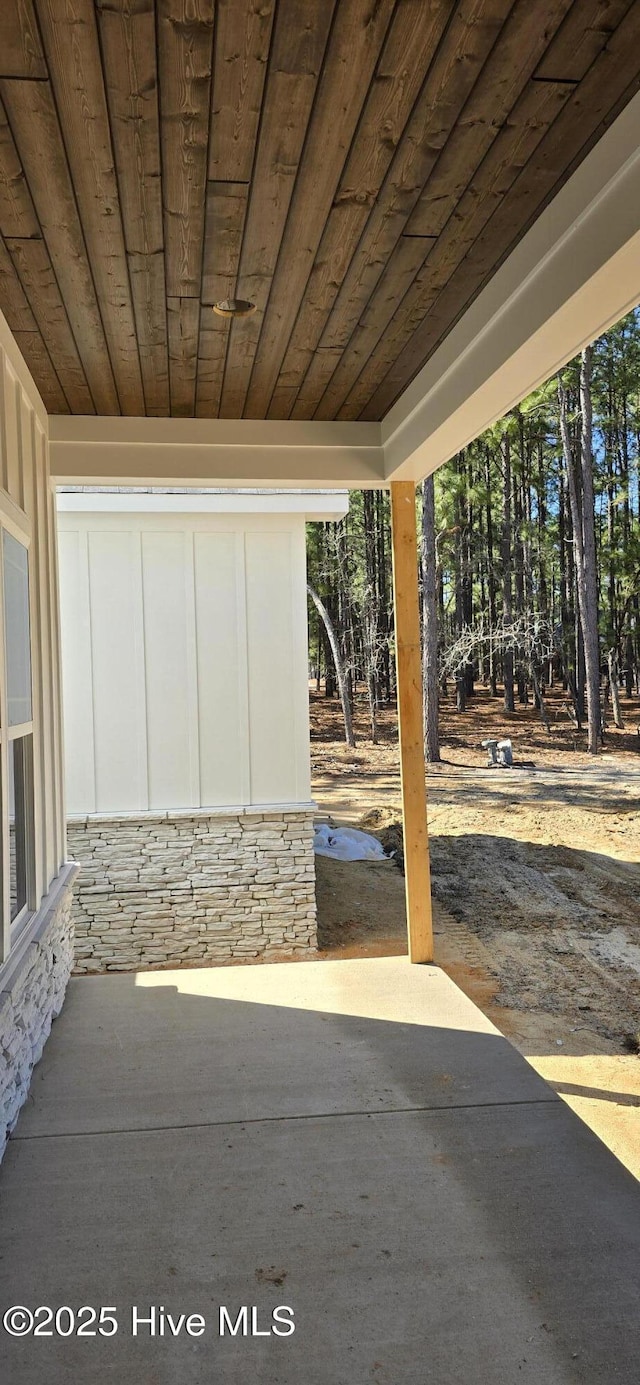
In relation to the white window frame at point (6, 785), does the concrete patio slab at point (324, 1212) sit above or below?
below

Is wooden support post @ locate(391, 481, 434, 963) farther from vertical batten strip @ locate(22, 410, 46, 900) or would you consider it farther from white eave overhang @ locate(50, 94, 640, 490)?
vertical batten strip @ locate(22, 410, 46, 900)

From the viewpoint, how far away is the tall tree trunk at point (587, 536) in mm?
15719

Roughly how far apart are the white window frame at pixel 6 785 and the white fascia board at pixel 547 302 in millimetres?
1769

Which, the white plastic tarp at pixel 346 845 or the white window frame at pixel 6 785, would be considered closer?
the white window frame at pixel 6 785

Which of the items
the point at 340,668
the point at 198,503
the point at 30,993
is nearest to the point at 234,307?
the point at 30,993

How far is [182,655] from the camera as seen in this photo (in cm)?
810

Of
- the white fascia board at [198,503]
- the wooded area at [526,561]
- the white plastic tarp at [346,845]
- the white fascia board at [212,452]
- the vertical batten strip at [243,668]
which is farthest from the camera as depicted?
the wooded area at [526,561]

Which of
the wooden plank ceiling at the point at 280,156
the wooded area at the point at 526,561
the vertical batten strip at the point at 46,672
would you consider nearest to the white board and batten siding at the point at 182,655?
the vertical batten strip at the point at 46,672

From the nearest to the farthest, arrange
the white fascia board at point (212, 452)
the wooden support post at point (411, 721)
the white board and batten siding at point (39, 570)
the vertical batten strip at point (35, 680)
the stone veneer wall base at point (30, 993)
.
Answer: the stone veneer wall base at point (30, 993) < the white board and batten siding at point (39, 570) < the vertical batten strip at point (35, 680) < the white fascia board at point (212, 452) < the wooden support post at point (411, 721)

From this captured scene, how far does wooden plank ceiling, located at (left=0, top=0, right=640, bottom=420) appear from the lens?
6.53 feet

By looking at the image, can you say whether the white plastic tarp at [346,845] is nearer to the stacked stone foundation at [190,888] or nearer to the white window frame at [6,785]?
the stacked stone foundation at [190,888]

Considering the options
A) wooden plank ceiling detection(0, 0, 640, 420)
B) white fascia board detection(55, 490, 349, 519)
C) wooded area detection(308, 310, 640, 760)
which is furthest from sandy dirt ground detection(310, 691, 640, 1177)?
wooden plank ceiling detection(0, 0, 640, 420)

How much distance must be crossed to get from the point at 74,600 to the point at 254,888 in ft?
9.42

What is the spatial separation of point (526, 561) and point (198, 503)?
42.9 feet
